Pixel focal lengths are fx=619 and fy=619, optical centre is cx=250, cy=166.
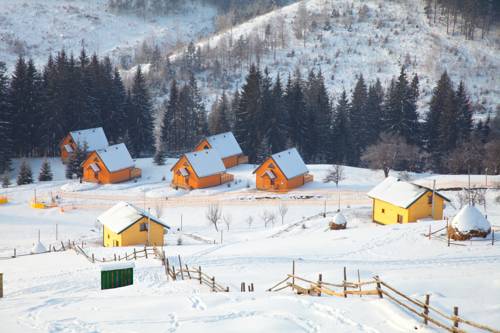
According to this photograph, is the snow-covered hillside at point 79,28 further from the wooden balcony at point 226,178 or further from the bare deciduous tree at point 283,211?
the bare deciduous tree at point 283,211

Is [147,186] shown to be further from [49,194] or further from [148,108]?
[148,108]

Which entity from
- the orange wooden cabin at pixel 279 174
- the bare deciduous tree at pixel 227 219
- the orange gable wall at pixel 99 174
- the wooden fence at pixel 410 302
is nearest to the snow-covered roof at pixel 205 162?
the orange wooden cabin at pixel 279 174

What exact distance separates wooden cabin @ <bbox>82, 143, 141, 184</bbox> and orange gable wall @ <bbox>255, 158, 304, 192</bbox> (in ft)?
50.1

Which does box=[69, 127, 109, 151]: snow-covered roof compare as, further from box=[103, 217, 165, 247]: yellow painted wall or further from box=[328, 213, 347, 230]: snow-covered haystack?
box=[328, 213, 347, 230]: snow-covered haystack

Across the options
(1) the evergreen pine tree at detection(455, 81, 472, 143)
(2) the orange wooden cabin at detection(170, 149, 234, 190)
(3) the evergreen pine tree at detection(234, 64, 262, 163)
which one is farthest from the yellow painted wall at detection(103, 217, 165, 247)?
(1) the evergreen pine tree at detection(455, 81, 472, 143)

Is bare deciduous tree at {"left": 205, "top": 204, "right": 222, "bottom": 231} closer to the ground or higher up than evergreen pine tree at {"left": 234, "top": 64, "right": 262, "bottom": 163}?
closer to the ground

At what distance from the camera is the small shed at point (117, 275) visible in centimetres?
2972

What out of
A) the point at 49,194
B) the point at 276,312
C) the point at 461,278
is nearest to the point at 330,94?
the point at 49,194

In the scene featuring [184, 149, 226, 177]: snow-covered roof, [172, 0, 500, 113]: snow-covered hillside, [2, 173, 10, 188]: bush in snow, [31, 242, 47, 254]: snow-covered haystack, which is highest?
[172, 0, 500, 113]: snow-covered hillside

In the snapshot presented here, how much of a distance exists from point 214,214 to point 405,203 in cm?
1618

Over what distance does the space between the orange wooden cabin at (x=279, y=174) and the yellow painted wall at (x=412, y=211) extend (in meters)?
16.0

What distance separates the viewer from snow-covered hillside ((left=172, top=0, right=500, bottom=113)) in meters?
113

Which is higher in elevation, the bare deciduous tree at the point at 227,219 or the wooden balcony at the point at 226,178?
the wooden balcony at the point at 226,178

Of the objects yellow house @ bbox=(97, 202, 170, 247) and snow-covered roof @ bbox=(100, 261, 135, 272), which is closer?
snow-covered roof @ bbox=(100, 261, 135, 272)
